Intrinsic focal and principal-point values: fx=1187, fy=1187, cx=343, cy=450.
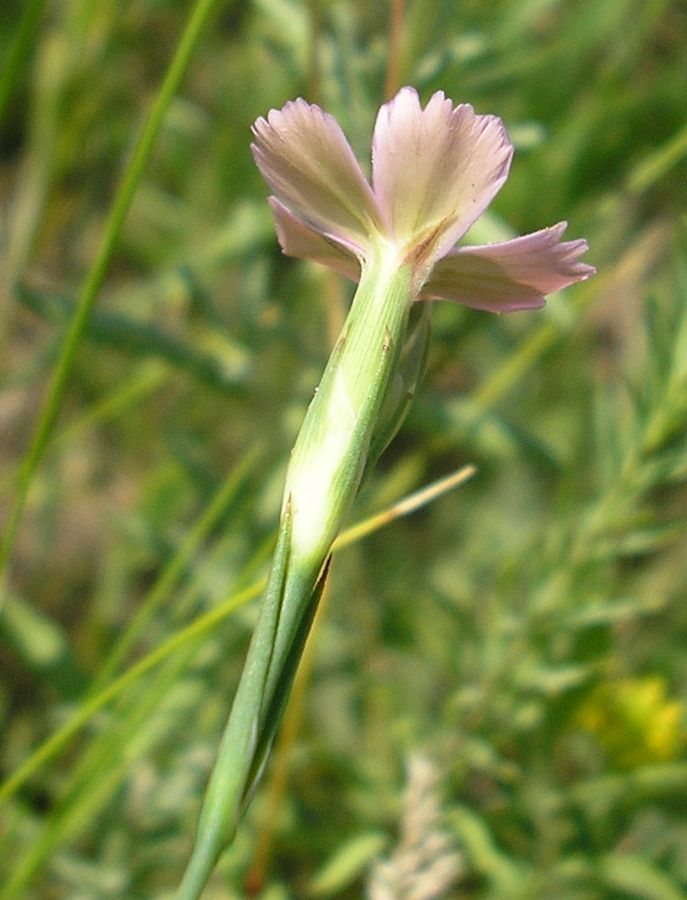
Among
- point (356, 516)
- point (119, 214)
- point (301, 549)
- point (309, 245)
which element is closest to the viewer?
point (301, 549)

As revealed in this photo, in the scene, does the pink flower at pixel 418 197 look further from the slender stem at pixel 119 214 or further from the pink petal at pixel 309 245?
the slender stem at pixel 119 214

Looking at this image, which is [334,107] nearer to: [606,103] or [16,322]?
[606,103]

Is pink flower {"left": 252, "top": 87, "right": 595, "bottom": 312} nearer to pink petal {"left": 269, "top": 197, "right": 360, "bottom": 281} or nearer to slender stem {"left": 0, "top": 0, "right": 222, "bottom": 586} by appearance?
pink petal {"left": 269, "top": 197, "right": 360, "bottom": 281}

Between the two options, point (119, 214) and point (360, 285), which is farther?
point (119, 214)

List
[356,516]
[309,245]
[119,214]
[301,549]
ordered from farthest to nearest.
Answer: [356,516] < [119,214] < [309,245] < [301,549]

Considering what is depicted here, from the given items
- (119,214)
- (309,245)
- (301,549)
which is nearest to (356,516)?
(119,214)

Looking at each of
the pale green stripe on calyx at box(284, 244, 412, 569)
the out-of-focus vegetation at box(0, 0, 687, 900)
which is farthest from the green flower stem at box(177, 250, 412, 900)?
the out-of-focus vegetation at box(0, 0, 687, 900)

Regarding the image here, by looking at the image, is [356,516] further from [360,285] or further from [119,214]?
[360,285]
